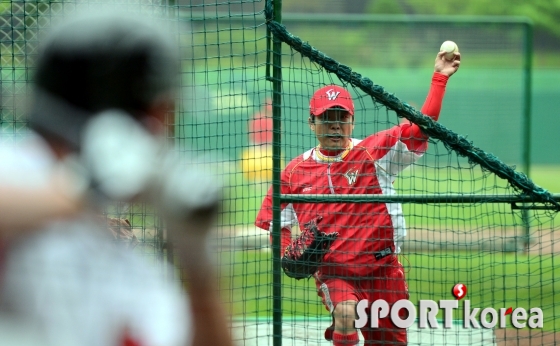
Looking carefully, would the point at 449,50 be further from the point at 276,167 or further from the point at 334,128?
the point at 276,167

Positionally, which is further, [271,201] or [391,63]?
[391,63]

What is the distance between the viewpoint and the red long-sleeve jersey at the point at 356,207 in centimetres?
512

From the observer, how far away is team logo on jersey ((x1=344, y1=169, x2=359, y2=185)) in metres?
5.19

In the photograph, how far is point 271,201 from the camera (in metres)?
5.12

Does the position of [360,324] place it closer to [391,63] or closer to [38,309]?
[38,309]

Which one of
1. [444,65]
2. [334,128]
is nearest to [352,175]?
[334,128]

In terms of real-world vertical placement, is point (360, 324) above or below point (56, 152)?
below

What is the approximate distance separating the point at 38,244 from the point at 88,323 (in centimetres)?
17

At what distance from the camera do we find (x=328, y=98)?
209 inches

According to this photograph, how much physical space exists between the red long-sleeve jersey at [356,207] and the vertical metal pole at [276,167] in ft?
0.33

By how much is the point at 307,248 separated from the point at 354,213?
37 centimetres

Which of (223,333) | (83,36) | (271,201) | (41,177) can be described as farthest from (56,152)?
(271,201)

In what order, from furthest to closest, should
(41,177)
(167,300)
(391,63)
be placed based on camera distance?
(391,63), (167,300), (41,177)

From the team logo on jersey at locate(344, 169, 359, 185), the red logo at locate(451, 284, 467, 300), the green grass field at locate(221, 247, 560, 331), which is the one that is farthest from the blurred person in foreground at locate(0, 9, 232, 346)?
the red logo at locate(451, 284, 467, 300)
